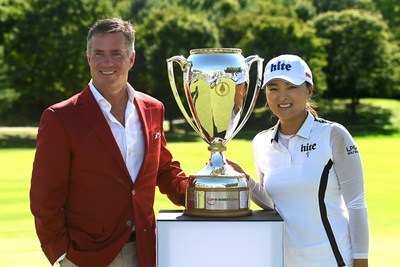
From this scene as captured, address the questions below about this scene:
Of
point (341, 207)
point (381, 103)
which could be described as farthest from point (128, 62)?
point (381, 103)

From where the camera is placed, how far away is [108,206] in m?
2.97

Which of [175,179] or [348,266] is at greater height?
[175,179]

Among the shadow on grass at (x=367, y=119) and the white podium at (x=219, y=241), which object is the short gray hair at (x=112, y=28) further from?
the shadow on grass at (x=367, y=119)

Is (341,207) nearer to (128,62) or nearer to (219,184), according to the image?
(219,184)

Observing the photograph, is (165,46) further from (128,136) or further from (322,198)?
(322,198)

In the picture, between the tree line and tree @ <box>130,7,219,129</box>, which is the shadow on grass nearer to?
the tree line

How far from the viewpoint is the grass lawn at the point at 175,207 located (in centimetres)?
664

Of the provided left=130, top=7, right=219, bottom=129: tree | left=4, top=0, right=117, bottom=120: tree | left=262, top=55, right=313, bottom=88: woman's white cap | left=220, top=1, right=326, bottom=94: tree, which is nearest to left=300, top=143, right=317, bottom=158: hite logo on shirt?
left=262, top=55, right=313, bottom=88: woman's white cap

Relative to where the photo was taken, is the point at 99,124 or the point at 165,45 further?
the point at 165,45

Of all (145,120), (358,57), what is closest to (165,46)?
(358,57)

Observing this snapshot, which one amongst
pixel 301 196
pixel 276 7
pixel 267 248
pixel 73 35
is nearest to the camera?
pixel 267 248

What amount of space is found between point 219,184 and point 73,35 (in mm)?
27754

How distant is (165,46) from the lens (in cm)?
3275

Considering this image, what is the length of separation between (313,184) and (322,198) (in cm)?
7
